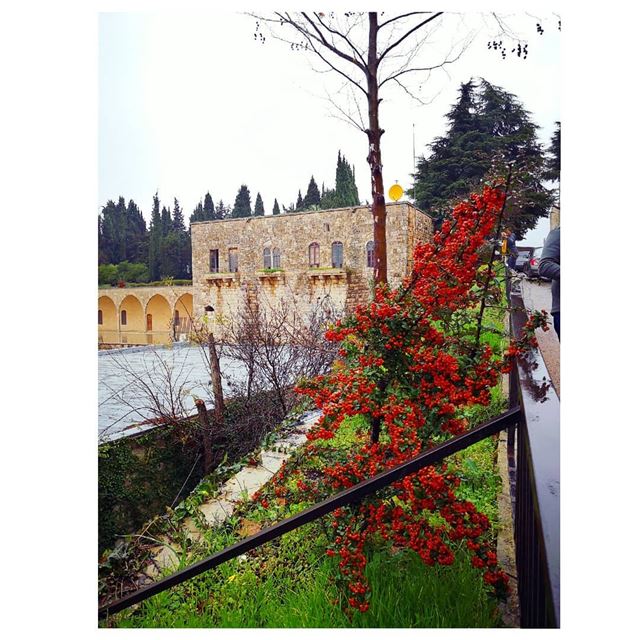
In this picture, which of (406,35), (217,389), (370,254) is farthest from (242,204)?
(217,389)

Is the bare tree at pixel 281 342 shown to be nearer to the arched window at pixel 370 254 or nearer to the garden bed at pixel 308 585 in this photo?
the arched window at pixel 370 254

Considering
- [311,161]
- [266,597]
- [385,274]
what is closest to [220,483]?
[266,597]
